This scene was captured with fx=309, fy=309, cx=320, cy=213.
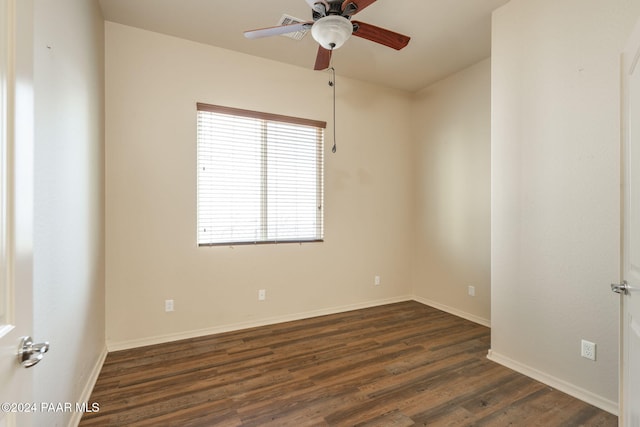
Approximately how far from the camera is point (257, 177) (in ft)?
11.5

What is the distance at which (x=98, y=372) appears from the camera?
7.95 ft

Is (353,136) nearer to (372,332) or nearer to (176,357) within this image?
(372,332)

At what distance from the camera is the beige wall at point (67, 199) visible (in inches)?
55.2

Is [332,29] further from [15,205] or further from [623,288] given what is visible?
[623,288]

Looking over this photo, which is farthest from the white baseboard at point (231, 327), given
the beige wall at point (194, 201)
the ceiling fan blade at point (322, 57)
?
the ceiling fan blade at point (322, 57)

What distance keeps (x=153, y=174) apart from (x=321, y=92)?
2.16m

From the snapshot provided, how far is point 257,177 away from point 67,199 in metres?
1.92

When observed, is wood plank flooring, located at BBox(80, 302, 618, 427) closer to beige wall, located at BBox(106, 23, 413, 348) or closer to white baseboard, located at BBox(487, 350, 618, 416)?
white baseboard, located at BBox(487, 350, 618, 416)

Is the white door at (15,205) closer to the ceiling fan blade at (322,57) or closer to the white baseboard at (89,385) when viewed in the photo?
the white baseboard at (89,385)

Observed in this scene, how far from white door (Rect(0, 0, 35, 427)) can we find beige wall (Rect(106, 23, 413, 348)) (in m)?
2.24

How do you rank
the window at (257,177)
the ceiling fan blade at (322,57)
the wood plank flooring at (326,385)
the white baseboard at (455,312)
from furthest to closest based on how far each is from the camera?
the white baseboard at (455,312), the window at (257,177), the ceiling fan blade at (322,57), the wood plank flooring at (326,385)

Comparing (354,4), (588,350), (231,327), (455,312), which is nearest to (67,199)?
(354,4)

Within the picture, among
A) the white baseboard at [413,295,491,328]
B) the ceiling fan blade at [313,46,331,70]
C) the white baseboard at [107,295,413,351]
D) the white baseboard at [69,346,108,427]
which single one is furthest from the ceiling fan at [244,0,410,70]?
the white baseboard at [413,295,491,328]

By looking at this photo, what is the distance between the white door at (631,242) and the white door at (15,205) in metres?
2.17
